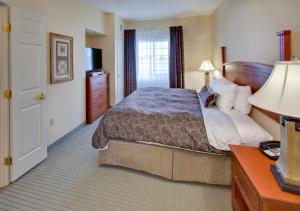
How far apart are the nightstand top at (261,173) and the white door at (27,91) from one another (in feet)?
7.65

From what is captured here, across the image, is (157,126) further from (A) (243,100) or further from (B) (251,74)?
(B) (251,74)

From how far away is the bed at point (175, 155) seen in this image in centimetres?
245

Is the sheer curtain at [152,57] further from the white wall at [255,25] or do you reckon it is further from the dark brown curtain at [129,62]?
the white wall at [255,25]

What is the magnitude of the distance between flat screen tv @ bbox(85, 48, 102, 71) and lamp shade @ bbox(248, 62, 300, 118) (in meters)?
4.25

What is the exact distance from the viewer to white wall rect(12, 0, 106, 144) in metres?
3.41

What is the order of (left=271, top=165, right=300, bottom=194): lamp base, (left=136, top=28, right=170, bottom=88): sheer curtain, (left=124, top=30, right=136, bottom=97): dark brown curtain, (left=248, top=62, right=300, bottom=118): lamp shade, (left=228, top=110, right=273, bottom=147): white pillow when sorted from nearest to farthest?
(left=248, top=62, right=300, bottom=118): lamp shade, (left=271, top=165, right=300, bottom=194): lamp base, (left=228, top=110, right=273, bottom=147): white pillow, (left=136, top=28, right=170, bottom=88): sheer curtain, (left=124, top=30, right=136, bottom=97): dark brown curtain

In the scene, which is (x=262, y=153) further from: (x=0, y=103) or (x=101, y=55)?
(x=101, y=55)

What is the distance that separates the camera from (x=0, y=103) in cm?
242

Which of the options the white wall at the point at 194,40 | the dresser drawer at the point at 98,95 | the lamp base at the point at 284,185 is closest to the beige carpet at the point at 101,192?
the lamp base at the point at 284,185

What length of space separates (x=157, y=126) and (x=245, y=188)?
4.02 feet

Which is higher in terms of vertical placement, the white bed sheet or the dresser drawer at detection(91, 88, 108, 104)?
the dresser drawer at detection(91, 88, 108, 104)

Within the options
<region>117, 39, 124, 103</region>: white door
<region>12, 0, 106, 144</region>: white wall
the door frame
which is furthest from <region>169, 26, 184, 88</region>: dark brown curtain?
the door frame

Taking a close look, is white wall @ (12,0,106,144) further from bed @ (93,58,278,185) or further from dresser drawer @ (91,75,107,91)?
bed @ (93,58,278,185)

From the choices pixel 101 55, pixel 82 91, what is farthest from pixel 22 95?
pixel 101 55
